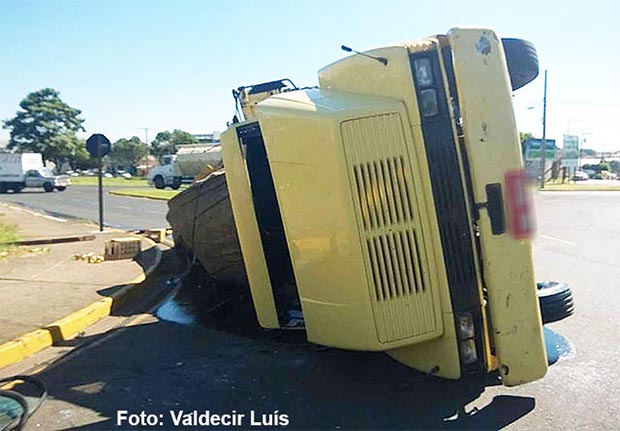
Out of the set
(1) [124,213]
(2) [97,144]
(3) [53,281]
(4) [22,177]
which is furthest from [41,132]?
(3) [53,281]

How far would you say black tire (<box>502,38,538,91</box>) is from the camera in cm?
387

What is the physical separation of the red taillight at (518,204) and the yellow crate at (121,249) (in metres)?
7.89

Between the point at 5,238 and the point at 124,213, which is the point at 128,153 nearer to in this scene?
the point at 124,213

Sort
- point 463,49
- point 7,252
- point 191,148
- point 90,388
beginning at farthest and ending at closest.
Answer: point 191,148 → point 7,252 → point 90,388 → point 463,49

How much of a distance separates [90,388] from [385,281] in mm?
2491

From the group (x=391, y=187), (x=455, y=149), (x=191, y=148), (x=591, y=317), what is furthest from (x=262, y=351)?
(x=191, y=148)

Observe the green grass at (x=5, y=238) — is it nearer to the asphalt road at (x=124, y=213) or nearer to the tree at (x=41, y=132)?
the asphalt road at (x=124, y=213)

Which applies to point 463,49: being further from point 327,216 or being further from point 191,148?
point 191,148

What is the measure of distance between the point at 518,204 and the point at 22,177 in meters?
42.6

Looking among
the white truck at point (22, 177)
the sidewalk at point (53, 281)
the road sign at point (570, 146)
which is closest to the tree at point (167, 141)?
the white truck at point (22, 177)

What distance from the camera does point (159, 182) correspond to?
142 feet

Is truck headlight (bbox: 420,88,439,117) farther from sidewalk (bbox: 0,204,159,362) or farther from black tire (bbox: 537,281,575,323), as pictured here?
sidewalk (bbox: 0,204,159,362)

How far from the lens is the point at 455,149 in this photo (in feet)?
11.1

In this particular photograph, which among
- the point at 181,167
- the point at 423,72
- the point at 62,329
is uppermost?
the point at 423,72
